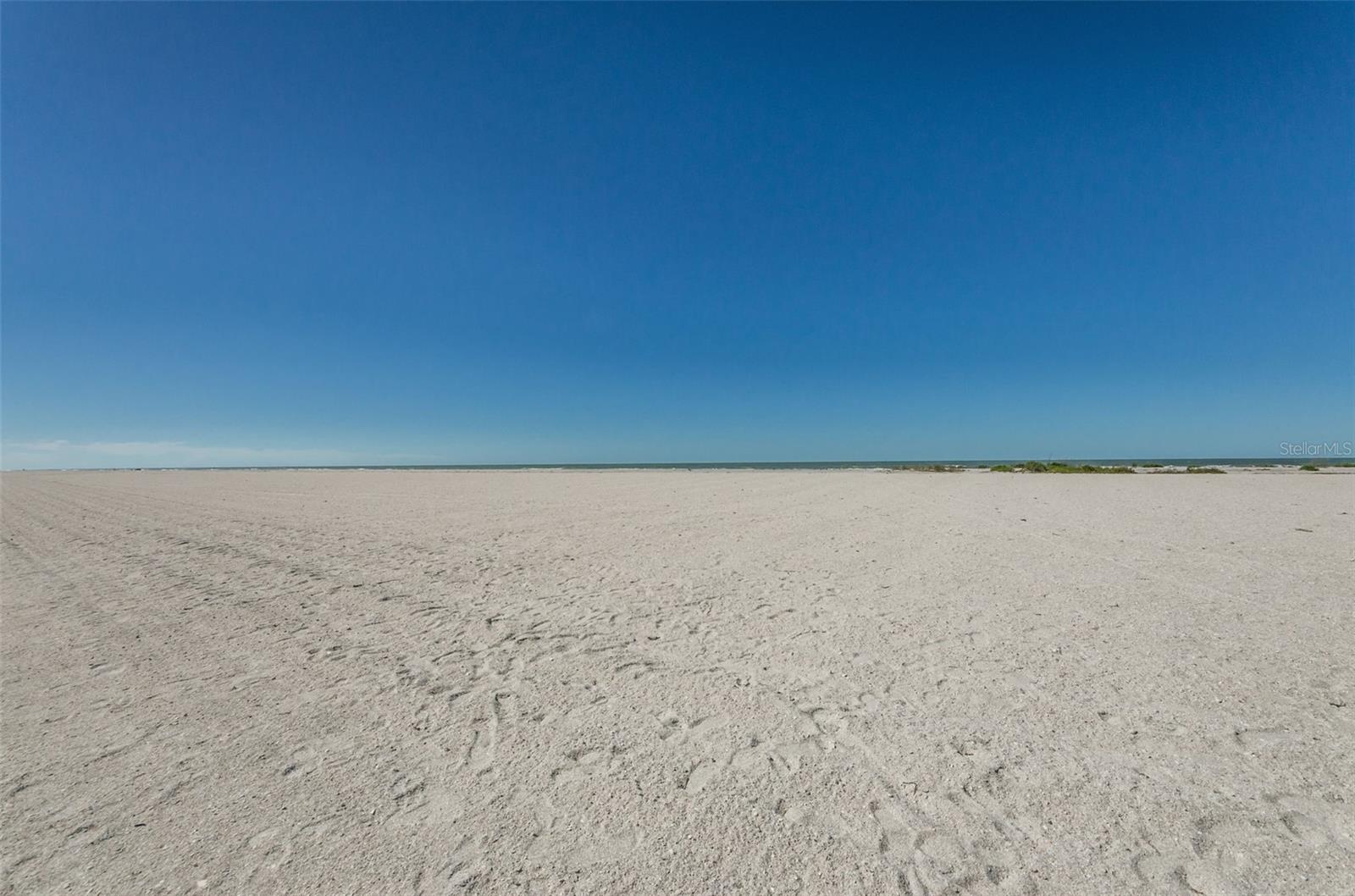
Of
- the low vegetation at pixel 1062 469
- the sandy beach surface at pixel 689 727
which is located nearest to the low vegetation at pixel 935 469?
the low vegetation at pixel 1062 469

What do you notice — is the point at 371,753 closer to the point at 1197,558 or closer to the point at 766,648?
the point at 766,648

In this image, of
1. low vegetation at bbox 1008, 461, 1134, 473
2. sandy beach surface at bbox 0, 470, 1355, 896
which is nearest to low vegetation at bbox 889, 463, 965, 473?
low vegetation at bbox 1008, 461, 1134, 473

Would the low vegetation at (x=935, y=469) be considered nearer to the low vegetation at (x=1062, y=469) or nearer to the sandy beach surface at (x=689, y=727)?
the low vegetation at (x=1062, y=469)

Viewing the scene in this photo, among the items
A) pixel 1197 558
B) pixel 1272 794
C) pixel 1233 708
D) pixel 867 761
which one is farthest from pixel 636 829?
pixel 1197 558

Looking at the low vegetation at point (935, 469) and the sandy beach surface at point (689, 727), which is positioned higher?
the low vegetation at point (935, 469)

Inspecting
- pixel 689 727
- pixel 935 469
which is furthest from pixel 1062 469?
pixel 689 727

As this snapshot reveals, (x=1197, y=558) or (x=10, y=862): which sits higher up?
(x=1197, y=558)

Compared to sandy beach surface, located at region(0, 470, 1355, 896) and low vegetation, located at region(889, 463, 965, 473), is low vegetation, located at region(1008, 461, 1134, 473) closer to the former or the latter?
low vegetation, located at region(889, 463, 965, 473)

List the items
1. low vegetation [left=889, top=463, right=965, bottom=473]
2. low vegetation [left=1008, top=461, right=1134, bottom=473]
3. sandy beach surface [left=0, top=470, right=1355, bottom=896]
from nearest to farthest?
sandy beach surface [left=0, top=470, right=1355, bottom=896] < low vegetation [left=1008, top=461, right=1134, bottom=473] < low vegetation [left=889, top=463, right=965, bottom=473]

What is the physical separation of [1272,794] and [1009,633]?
7.25 ft

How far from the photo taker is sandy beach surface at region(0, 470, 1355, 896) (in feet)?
7.65

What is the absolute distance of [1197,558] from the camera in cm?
756

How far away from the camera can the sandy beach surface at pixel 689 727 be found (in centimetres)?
233

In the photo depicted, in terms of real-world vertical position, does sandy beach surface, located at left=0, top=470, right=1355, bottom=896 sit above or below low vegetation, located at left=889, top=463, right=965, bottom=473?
below
